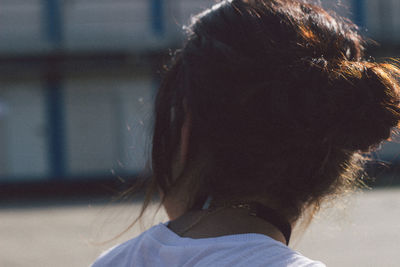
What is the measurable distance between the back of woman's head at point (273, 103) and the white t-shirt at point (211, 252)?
3.8 inches

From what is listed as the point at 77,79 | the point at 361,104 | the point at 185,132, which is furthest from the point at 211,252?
the point at 77,79

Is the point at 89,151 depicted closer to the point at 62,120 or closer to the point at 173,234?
the point at 62,120

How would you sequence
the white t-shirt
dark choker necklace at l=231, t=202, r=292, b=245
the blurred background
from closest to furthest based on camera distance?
the white t-shirt, dark choker necklace at l=231, t=202, r=292, b=245, the blurred background

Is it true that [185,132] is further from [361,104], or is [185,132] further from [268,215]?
[361,104]

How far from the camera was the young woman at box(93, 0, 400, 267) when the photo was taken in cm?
94

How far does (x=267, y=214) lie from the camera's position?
974 millimetres

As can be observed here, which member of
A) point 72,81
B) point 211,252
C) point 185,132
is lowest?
point 72,81

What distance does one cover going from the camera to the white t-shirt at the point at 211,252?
2.85ft

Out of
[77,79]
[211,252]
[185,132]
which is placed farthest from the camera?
[77,79]

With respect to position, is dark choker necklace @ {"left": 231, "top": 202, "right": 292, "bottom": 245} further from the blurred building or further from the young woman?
the blurred building

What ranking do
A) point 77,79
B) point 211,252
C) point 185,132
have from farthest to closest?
1. point 77,79
2. point 185,132
3. point 211,252

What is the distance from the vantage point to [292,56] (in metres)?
0.95

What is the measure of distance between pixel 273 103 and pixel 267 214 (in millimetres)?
196

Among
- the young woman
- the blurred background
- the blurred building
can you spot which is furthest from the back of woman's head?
the blurred building
